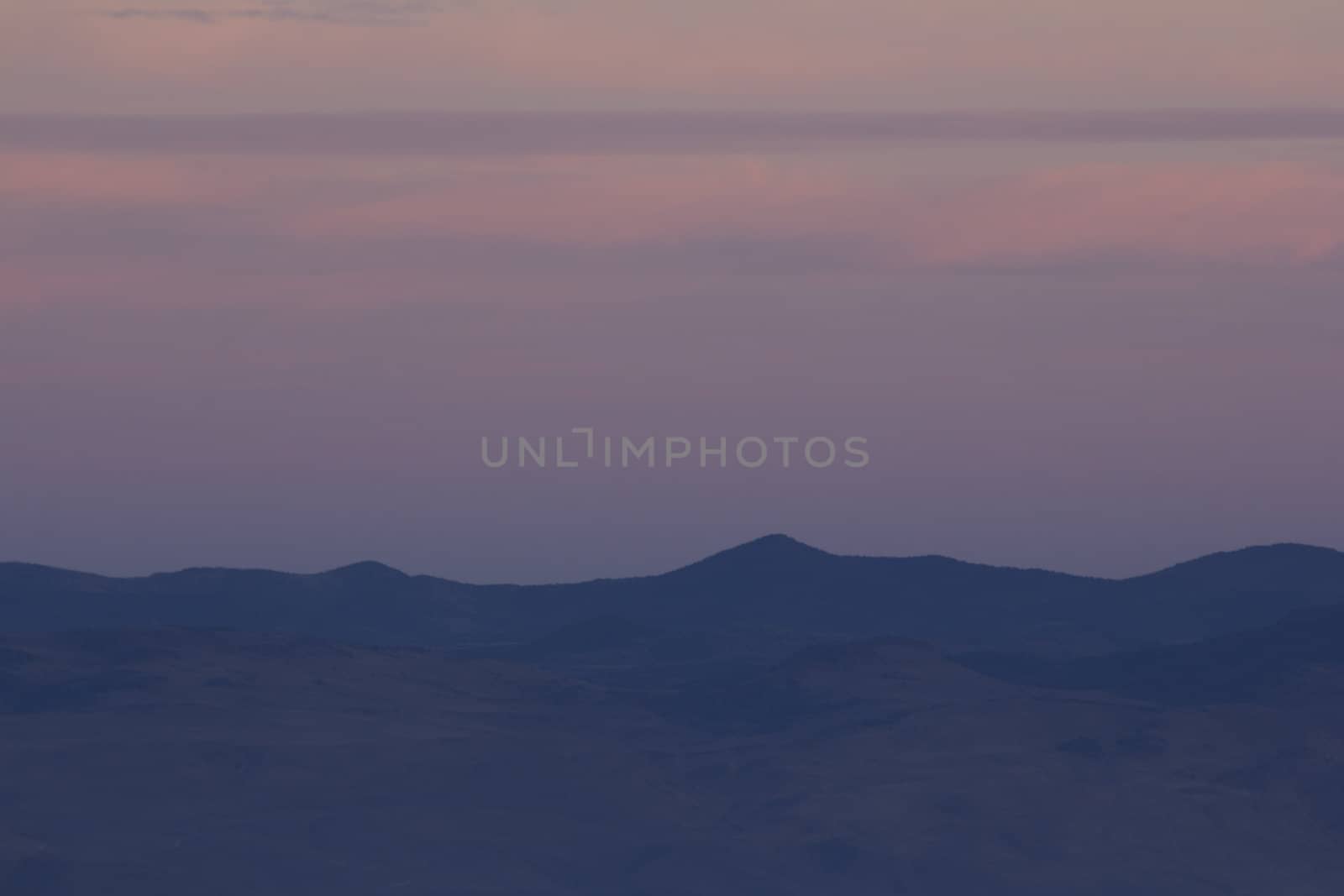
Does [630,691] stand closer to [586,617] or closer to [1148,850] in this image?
[1148,850]

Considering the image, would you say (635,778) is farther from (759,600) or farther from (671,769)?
(759,600)

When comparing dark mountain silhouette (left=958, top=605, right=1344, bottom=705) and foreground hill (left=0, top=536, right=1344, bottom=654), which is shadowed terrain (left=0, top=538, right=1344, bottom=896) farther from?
foreground hill (left=0, top=536, right=1344, bottom=654)

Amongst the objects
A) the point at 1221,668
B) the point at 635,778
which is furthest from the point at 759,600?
the point at 635,778

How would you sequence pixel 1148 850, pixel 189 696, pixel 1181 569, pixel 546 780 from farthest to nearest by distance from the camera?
1. pixel 1181 569
2. pixel 189 696
3. pixel 546 780
4. pixel 1148 850

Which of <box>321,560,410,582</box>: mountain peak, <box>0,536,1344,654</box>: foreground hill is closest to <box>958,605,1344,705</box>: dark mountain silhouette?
<box>0,536,1344,654</box>: foreground hill

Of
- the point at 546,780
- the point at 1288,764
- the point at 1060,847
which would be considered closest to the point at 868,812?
the point at 1060,847

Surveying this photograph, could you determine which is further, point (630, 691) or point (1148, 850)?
point (630, 691)
